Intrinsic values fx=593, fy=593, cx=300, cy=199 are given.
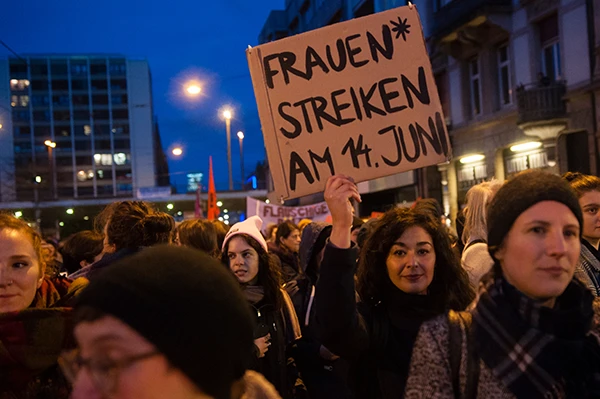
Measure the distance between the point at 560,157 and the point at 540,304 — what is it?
13498 millimetres

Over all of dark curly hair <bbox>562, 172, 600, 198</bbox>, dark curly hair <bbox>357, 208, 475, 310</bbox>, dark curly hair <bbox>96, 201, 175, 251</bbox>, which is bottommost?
dark curly hair <bbox>357, 208, 475, 310</bbox>

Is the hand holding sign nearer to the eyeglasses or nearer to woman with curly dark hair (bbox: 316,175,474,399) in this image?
woman with curly dark hair (bbox: 316,175,474,399)

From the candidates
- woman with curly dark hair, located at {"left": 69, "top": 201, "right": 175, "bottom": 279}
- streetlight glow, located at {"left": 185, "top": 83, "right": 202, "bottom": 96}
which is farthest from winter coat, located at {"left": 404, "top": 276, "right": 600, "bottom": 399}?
streetlight glow, located at {"left": 185, "top": 83, "right": 202, "bottom": 96}

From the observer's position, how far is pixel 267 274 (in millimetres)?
4184

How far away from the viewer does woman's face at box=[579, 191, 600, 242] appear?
12.7 ft

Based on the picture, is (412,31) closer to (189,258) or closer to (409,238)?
(409,238)

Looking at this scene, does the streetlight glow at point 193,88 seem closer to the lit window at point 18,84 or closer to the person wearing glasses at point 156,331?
the person wearing glasses at point 156,331

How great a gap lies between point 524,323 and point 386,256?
3.91 ft

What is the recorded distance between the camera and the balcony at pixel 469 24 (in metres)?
16.3

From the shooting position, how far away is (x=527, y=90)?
1490 centimetres

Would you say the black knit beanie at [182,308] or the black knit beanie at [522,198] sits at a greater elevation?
the black knit beanie at [522,198]

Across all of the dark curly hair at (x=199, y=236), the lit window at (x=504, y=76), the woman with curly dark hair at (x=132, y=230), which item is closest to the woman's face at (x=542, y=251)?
the woman with curly dark hair at (x=132, y=230)

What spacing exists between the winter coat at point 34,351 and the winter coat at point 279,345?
171 cm

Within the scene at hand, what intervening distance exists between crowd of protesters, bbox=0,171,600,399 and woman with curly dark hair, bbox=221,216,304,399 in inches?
0.7
